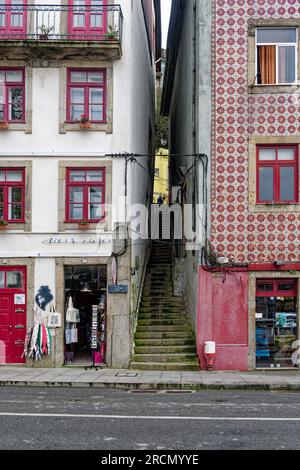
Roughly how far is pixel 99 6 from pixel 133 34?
1807mm

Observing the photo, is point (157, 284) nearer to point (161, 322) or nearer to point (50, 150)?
point (161, 322)

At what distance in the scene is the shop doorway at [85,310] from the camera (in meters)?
17.9

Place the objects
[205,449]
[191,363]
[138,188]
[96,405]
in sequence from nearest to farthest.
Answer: [205,449], [96,405], [191,363], [138,188]

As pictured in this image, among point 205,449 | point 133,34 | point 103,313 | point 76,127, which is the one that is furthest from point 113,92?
point 205,449

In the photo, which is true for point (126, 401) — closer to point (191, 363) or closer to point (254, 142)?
point (191, 363)

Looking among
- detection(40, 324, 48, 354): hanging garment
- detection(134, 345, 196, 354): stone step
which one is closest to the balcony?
detection(40, 324, 48, 354): hanging garment

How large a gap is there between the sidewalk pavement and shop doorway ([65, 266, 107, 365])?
2.55 feet

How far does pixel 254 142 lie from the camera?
17531mm

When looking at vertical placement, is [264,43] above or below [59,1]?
below

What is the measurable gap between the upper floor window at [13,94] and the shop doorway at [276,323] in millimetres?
8222

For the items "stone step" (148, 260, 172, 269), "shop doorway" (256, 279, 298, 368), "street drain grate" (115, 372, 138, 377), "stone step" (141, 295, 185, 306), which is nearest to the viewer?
"street drain grate" (115, 372, 138, 377)

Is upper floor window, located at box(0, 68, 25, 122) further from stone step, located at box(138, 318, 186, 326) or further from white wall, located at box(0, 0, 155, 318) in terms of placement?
stone step, located at box(138, 318, 186, 326)

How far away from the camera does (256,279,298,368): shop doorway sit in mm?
17328

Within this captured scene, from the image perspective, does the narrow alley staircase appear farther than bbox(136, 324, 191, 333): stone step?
No
